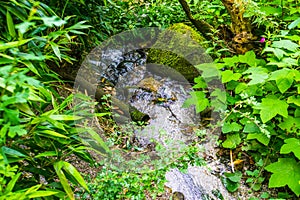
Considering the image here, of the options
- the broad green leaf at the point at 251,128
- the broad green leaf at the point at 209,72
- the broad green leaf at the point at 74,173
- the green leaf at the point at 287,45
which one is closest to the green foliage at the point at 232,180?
the broad green leaf at the point at 251,128

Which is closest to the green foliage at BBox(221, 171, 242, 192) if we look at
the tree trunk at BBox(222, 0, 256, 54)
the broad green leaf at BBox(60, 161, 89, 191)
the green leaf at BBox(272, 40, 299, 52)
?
the green leaf at BBox(272, 40, 299, 52)

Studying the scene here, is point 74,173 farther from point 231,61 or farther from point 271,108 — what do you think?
point 231,61

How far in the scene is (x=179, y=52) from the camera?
9.12ft

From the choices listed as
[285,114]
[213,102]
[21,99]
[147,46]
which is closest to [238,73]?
[213,102]

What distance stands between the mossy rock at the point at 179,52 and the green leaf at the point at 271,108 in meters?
0.81

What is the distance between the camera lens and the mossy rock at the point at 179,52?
2.63 metres

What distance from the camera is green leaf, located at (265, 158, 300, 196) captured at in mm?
1617

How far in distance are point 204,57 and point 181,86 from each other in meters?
0.33

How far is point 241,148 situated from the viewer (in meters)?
2.00

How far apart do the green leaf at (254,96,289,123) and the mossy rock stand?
31.8 inches

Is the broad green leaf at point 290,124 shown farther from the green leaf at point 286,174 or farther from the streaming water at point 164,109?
the streaming water at point 164,109

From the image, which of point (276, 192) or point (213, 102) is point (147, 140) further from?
point (276, 192)

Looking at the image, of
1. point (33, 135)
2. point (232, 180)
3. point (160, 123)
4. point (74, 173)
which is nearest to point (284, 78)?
point (232, 180)

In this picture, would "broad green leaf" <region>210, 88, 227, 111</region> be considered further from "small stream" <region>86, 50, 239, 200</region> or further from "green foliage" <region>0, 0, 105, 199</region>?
"green foliage" <region>0, 0, 105, 199</region>
